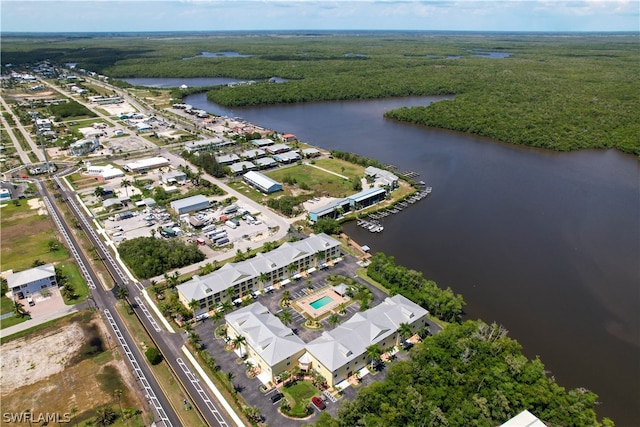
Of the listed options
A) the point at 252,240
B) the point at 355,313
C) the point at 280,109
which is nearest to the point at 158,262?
the point at 252,240

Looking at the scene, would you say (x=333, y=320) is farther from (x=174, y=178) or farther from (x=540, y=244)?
(x=174, y=178)

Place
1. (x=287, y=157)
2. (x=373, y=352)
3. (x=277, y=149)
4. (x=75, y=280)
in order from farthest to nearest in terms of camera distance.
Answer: (x=277, y=149) → (x=287, y=157) → (x=75, y=280) → (x=373, y=352)

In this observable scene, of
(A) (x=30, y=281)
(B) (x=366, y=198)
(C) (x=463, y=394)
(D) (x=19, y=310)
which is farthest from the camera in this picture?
(B) (x=366, y=198)

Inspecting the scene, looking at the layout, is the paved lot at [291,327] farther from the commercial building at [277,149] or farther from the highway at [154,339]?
the commercial building at [277,149]

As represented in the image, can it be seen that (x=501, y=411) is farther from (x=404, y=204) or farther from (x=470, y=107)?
(x=470, y=107)

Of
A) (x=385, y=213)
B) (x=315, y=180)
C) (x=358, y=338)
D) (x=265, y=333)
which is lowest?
(x=385, y=213)

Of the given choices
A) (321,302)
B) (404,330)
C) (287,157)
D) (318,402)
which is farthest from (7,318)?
(287,157)
